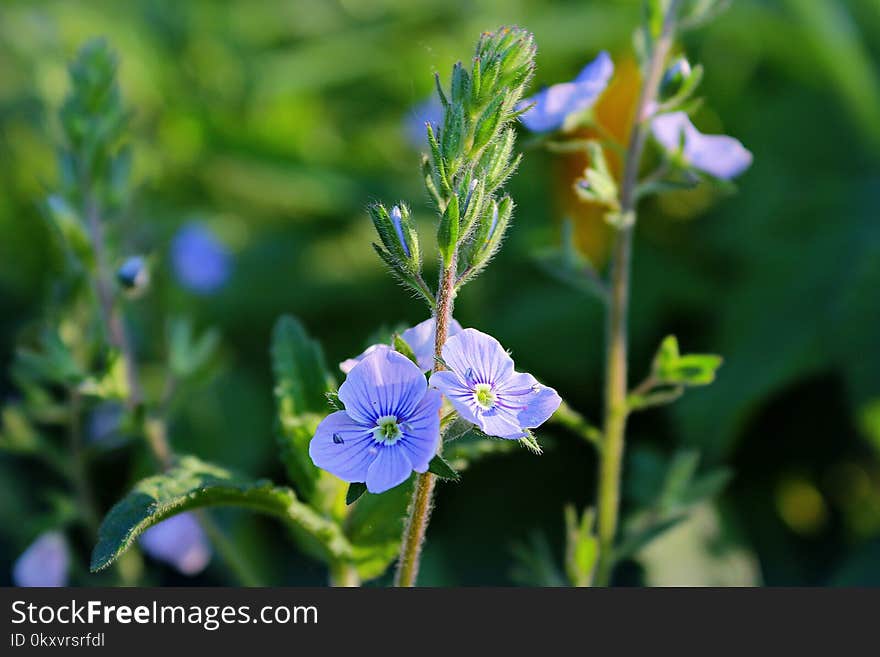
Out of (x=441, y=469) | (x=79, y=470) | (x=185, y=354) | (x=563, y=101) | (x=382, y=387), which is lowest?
(x=441, y=469)

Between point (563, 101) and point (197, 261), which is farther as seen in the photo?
point (197, 261)

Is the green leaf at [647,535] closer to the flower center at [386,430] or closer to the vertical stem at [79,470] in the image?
the flower center at [386,430]

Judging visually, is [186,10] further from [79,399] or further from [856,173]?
[856,173]

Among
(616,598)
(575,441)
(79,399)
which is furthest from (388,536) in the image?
(575,441)

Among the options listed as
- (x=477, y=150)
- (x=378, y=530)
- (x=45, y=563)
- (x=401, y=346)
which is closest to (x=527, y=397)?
(x=401, y=346)

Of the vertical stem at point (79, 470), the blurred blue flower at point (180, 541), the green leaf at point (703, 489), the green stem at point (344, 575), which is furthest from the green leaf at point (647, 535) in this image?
the vertical stem at point (79, 470)

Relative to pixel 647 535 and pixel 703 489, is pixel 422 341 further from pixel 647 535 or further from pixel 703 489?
pixel 703 489

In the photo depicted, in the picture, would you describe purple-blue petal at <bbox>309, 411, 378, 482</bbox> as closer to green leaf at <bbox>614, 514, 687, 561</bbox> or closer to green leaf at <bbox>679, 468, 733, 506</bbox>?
green leaf at <bbox>614, 514, 687, 561</bbox>

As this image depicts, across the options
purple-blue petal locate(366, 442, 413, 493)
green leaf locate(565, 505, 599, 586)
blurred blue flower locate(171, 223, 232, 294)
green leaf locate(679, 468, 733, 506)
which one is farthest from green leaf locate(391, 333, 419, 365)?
blurred blue flower locate(171, 223, 232, 294)
